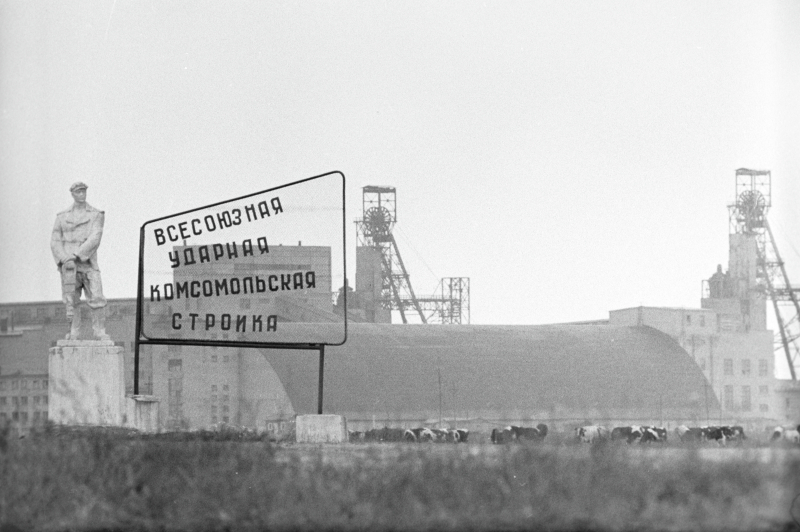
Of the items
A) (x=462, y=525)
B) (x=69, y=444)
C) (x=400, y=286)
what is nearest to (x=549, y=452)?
(x=462, y=525)

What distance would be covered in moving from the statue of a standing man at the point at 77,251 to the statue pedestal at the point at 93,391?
73 cm

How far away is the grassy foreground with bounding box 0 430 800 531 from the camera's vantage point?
659 inches

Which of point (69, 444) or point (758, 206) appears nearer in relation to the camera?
point (69, 444)

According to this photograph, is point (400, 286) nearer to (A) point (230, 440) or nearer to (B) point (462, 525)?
(A) point (230, 440)

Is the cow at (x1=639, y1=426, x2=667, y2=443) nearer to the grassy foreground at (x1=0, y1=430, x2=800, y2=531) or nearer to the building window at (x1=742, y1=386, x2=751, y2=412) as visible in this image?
the building window at (x1=742, y1=386, x2=751, y2=412)

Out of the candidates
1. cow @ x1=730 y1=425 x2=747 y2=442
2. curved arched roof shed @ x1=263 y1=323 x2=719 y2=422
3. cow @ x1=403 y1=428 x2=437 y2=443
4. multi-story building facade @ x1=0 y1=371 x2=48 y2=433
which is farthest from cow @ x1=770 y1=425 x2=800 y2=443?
multi-story building facade @ x1=0 y1=371 x2=48 y2=433

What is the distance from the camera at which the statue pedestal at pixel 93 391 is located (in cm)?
2833

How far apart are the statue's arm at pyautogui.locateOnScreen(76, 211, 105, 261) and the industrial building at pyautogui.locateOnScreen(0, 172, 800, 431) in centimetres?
4794

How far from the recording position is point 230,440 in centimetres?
2553

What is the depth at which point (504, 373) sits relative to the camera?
99.4 m

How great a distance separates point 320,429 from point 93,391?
416 centimetres

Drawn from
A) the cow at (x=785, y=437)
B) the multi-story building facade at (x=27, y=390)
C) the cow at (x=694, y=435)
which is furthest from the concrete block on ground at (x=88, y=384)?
the multi-story building facade at (x=27, y=390)

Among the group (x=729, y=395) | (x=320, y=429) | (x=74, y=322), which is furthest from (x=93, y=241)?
(x=729, y=395)

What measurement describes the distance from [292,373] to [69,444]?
225 feet
